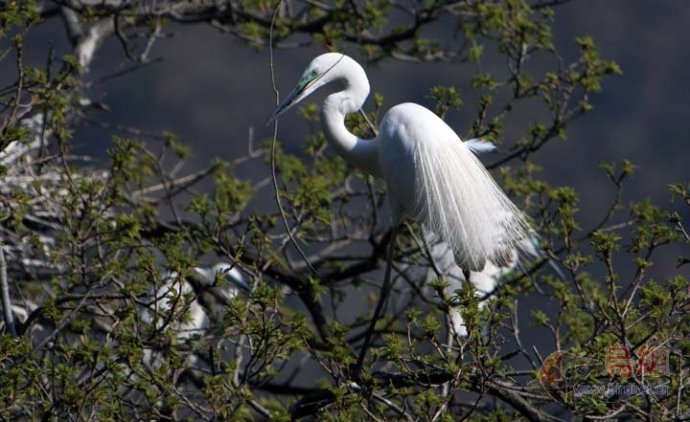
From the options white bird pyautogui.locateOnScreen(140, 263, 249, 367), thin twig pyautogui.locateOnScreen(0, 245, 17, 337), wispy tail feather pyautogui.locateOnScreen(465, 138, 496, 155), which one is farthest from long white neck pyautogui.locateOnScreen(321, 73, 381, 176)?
thin twig pyautogui.locateOnScreen(0, 245, 17, 337)

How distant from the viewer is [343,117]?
11.2 feet

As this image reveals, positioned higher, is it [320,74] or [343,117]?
[320,74]

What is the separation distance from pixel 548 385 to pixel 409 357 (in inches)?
12.2

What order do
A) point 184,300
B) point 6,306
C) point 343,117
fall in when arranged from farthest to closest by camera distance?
point 343,117 < point 6,306 < point 184,300

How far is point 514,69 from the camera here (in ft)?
14.1

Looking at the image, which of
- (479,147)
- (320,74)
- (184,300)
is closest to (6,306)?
(184,300)

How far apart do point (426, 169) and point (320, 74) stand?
0.35 metres

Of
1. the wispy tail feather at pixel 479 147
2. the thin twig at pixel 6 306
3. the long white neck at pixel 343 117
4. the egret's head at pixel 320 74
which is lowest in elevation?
the thin twig at pixel 6 306

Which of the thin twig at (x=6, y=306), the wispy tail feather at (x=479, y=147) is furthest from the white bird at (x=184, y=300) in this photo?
the wispy tail feather at (x=479, y=147)

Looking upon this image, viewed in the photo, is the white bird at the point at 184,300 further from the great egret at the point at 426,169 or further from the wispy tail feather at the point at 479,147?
the wispy tail feather at the point at 479,147

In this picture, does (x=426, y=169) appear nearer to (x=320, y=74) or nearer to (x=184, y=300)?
Result: (x=320, y=74)

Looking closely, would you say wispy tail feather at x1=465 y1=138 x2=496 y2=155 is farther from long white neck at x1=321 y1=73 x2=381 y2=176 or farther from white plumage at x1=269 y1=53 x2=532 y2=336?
long white neck at x1=321 y1=73 x2=381 y2=176

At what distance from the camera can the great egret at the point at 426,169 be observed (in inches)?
130

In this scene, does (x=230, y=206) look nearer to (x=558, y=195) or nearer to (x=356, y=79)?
(x=356, y=79)
